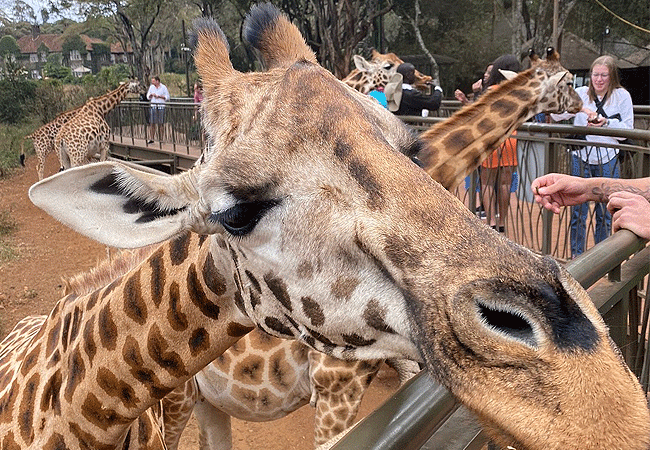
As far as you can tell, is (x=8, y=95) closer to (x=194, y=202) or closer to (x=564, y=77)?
(x=564, y=77)

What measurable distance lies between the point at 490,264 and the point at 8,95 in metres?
29.2

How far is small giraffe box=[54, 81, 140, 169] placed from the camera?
13.3 metres

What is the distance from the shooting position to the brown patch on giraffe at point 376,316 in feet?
4.63

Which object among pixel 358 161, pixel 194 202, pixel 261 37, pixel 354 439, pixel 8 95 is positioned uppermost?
pixel 261 37

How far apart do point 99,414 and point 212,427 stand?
222 cm

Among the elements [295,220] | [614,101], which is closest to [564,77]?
[614,101]

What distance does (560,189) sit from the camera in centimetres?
262

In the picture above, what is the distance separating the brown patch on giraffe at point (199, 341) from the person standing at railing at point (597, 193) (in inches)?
65.7

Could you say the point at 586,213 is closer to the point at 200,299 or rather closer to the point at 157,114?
the point at 200,299

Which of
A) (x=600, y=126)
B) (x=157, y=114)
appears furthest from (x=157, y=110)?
(x=600, y=126)

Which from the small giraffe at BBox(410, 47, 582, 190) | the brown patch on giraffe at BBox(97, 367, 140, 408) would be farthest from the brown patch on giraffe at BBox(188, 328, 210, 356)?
the small giraffe at BBox(410, 47, 582, 190)

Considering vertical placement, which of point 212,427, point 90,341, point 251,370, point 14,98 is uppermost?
point 90,341

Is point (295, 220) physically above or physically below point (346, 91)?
below

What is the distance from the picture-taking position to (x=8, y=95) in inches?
1017
